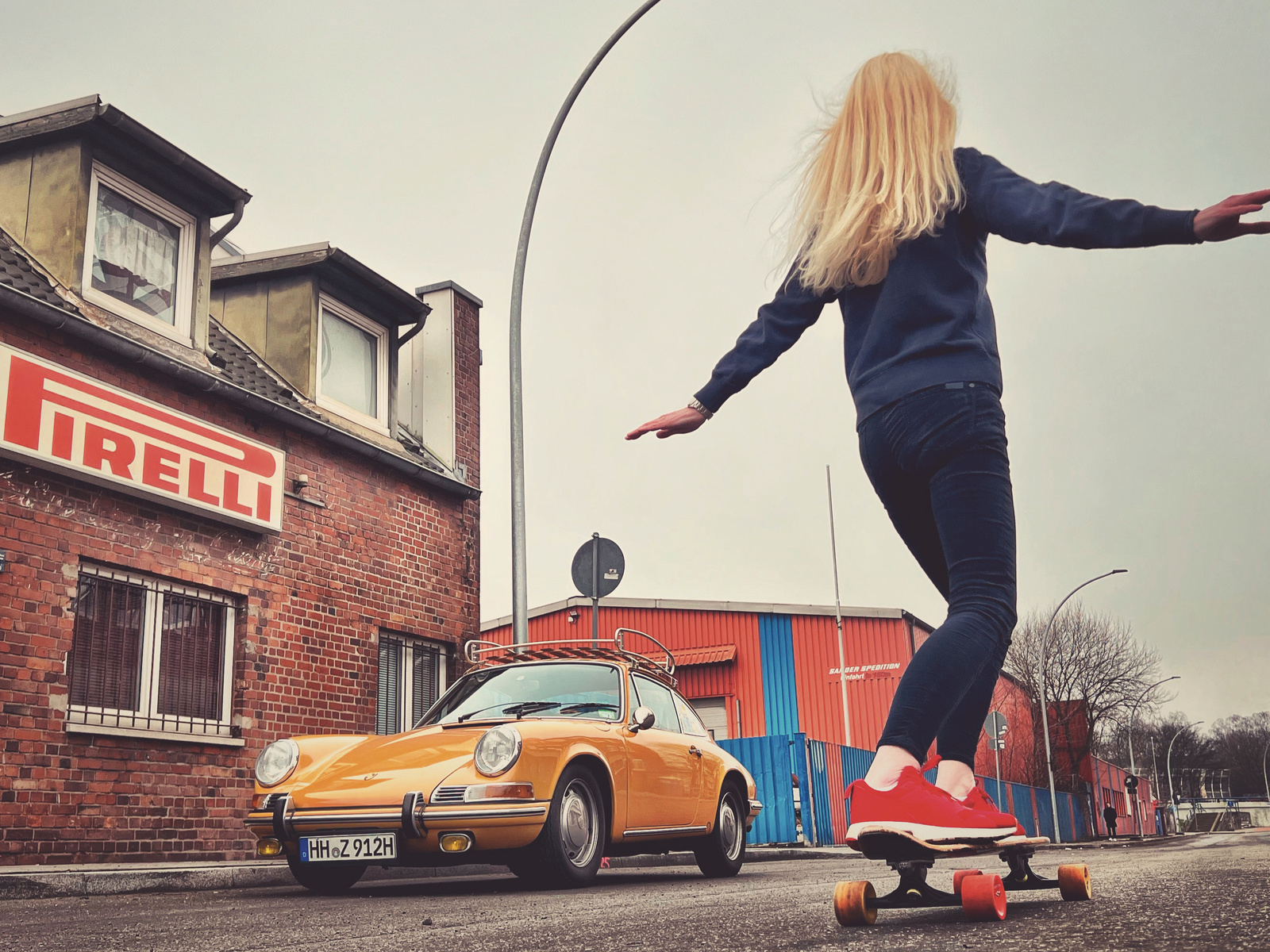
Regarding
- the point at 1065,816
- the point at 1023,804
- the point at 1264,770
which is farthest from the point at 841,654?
the point at 1264,770

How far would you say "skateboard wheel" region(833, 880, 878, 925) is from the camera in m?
2.80

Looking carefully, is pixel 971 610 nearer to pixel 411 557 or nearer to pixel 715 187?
pixel 715 187

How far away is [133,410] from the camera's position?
390 inches

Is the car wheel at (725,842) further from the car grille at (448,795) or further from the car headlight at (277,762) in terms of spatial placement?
the car headlight at (277,762)

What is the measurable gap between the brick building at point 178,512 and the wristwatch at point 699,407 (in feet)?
23.0

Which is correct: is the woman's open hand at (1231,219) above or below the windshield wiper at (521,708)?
above

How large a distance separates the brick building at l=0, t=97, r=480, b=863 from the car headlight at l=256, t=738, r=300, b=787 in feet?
8.81

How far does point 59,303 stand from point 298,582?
348 centimetres

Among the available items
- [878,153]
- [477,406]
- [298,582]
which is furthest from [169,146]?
[878,153]

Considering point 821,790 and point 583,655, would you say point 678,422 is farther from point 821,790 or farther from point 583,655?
point 821,790

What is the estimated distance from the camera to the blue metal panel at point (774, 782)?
1992cm

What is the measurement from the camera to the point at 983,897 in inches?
108

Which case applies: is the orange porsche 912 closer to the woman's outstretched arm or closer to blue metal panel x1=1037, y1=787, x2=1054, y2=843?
the woman's outstretched arm

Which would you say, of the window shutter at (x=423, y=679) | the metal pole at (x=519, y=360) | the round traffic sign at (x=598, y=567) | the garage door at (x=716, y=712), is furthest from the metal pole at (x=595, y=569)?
the garage door at (x=716, y=712)
